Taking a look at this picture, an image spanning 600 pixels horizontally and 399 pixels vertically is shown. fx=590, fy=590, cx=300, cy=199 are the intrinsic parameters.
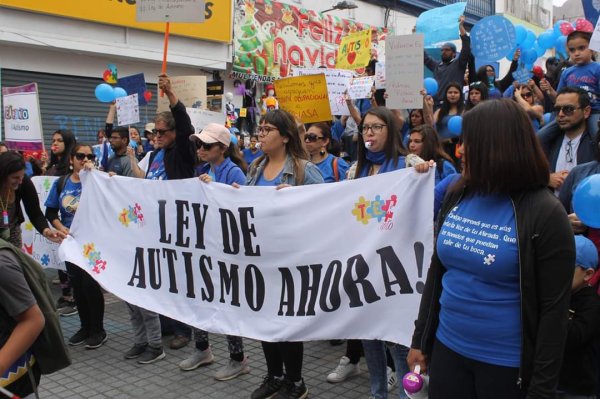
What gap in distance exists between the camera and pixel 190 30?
16.2 meters

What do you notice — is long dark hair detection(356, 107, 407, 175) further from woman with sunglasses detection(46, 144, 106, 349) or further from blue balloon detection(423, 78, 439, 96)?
blue balloon detection(423, 78, 439, 96)

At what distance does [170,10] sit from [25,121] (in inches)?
139

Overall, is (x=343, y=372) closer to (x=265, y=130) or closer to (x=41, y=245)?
(x=265, y=130)

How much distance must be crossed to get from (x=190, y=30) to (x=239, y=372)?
1319 cm

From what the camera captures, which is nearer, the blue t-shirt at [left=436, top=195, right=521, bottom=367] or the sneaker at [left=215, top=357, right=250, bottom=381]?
the blue t-shirt at [left=436, top=195, right=521, bottom=367]

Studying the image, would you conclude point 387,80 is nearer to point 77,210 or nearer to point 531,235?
point 77,210

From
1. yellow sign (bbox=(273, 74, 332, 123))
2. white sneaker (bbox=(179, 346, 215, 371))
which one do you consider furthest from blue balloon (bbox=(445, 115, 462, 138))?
white sneaker (bbox=(179, 346, 215, 371))

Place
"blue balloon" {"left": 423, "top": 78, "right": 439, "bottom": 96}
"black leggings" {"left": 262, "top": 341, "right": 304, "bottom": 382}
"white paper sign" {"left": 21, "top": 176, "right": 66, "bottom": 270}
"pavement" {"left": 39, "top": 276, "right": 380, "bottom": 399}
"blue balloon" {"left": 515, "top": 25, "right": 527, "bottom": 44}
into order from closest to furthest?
"black leggings" {"left": 262, "top": 341, "right": 304, "bottom": 382} < "pavement" {"left": 39, "top": 276, "right": 380, "bottom": 399} < "white paper sign" {"left": 21, "top": 176, "right": 66, "bottom": 270} < "blue balloon" {"left": 423, "top": 78, "right": 439, "bottom": 96} < "blue balloon" {"left": 515, "top": 25, "right": 527, "bottom": 44}

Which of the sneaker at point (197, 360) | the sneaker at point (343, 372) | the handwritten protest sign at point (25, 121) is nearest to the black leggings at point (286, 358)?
the sneaker at point (343, 372)

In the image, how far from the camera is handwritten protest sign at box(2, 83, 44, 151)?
782cm

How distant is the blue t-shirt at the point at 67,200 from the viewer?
5904 millimetres

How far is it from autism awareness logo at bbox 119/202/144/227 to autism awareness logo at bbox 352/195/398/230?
207 centimetres

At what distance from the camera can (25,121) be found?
7.89m

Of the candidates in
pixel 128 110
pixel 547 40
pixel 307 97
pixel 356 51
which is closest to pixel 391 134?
Answer: pixel 307 97
